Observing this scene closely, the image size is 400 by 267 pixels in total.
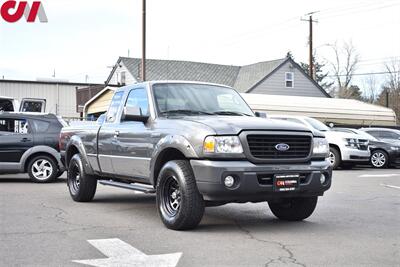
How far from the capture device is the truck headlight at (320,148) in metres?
7.35

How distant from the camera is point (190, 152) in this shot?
682 cm

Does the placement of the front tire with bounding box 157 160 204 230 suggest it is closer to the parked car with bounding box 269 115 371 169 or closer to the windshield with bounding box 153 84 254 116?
the windshield with bounding box 153 84 254 116

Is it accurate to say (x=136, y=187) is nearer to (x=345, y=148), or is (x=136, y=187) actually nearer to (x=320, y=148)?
(x=320, y=148)

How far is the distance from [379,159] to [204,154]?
1483cm

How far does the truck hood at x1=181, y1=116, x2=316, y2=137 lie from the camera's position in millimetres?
6742

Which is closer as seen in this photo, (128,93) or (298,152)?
(298,152)

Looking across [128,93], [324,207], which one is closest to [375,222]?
[324,207]

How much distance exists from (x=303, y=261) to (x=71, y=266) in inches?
86.6

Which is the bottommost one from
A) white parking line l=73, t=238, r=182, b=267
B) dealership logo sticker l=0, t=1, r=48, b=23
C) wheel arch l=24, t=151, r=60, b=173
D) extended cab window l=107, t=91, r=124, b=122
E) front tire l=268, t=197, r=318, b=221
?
white parking line l=73, t=238, r=182, b=267

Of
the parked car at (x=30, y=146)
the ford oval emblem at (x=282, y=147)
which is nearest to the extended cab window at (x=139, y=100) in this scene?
the ford oval emblem at (x=282, y=147)

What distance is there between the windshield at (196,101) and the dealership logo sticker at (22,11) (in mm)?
9221

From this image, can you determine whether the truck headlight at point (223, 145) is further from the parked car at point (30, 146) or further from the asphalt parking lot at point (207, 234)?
the parked car at point (30, 146)

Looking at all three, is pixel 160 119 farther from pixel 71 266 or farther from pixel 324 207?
pixel 324 207

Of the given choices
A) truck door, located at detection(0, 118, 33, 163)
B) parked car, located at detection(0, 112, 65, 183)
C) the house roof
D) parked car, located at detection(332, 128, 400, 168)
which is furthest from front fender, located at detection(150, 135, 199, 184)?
the house roof
